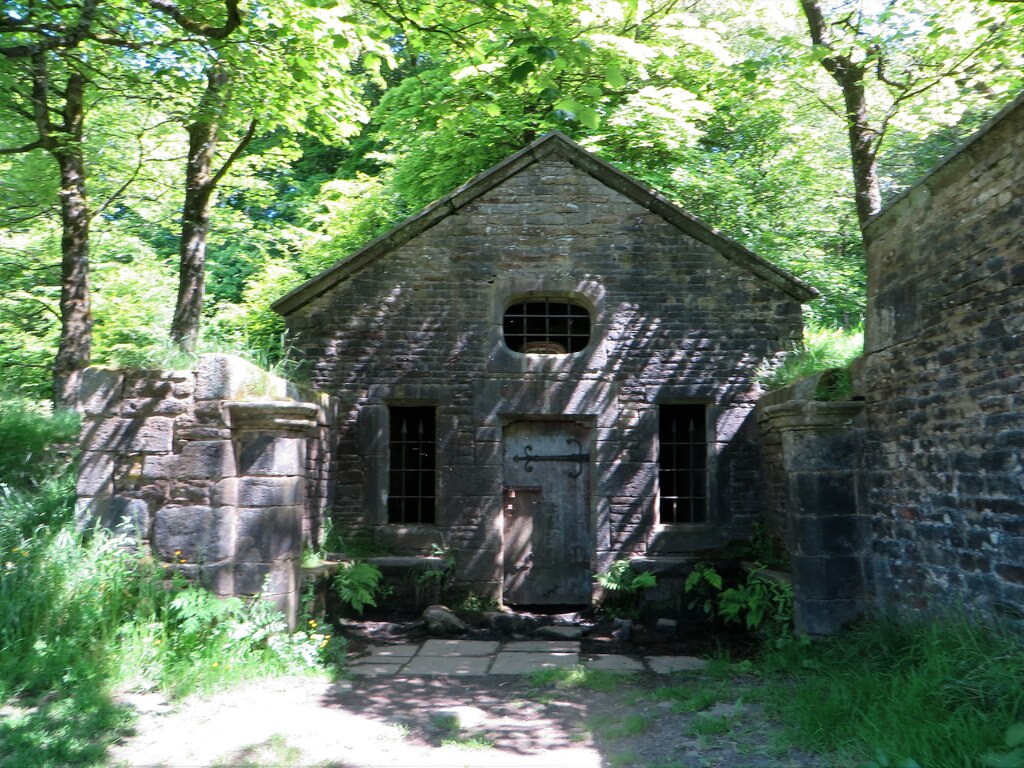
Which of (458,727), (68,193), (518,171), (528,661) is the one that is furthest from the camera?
(518,171)

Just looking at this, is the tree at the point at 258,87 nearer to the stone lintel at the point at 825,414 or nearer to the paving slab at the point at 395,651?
the paving slab at the point at 395,651

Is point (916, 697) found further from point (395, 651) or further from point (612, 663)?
point (395, 651)

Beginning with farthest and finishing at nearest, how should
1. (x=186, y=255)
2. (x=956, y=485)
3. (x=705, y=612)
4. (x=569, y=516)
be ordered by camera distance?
(x=186, y=255), (x=569, y=516), (x=705, y=612), (x=956, y=485)

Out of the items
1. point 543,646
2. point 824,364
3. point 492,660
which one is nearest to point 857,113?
point 824,364

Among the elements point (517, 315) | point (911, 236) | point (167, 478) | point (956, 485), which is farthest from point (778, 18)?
point (167, 478)

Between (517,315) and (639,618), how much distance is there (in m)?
3.93

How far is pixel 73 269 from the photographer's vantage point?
31.3 ft

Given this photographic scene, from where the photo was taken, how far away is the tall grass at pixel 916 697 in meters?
4.18

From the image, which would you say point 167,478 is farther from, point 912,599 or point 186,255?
point 912,599

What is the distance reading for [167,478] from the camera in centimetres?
668

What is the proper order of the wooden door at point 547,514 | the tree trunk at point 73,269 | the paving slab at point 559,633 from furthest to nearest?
the wooden door at point 547,514 < the tree trunk at point 73,269 < the paving slab at point 559,633

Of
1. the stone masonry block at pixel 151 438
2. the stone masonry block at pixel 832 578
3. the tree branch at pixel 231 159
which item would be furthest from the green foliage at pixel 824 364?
the tree branch at pixel 231 159

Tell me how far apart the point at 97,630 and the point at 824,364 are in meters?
7.18

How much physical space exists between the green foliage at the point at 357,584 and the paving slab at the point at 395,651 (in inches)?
27.4
